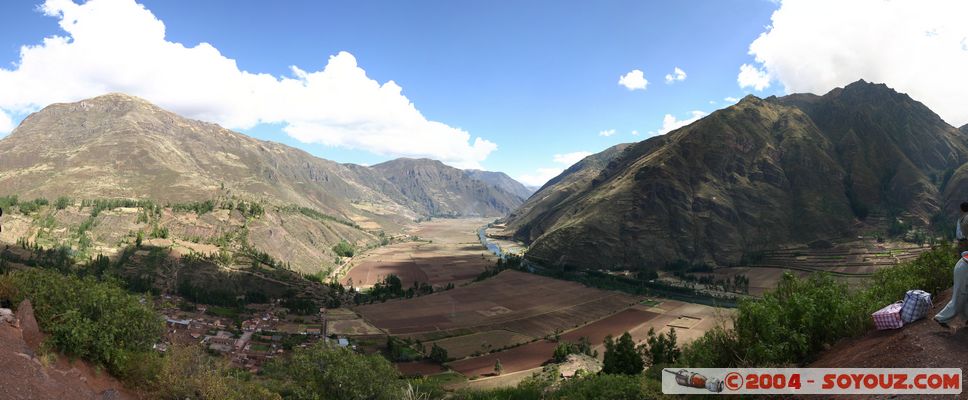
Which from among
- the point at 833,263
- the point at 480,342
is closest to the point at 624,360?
the point at 480,342

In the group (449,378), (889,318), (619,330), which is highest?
(889,318)

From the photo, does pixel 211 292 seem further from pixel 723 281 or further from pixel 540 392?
pixel 723 281

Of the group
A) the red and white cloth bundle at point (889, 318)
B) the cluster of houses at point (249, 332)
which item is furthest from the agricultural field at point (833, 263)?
the red and white cloth bundle at point (889, 318)

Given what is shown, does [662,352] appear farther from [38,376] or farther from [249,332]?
[249,332]

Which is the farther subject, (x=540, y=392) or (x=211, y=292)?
(x=211, y=292)

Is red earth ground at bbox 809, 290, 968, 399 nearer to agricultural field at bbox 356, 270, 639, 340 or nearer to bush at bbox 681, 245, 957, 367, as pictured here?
bush at bbox 681, 245, 957, 367

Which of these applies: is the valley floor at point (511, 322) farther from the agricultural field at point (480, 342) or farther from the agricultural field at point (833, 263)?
the agricultural field at point (833, 263)

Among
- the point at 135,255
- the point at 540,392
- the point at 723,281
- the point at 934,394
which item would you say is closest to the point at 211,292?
the point at 135,255
